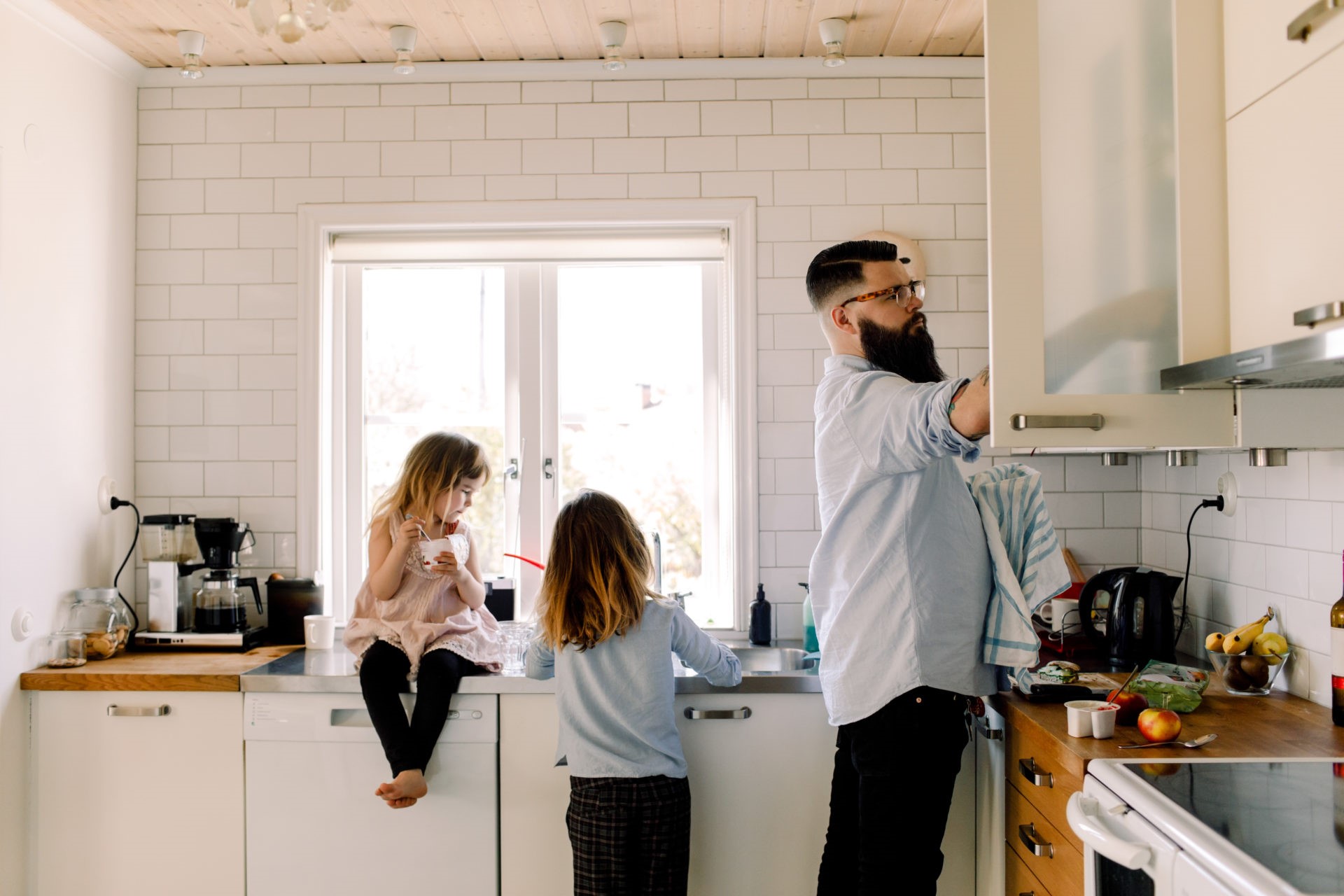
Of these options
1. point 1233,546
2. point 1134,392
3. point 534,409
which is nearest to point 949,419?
point 1134,392

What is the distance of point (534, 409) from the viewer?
2945mm

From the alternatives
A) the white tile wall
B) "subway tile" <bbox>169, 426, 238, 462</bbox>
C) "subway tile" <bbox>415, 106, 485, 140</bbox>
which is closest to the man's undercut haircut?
the white tile wall

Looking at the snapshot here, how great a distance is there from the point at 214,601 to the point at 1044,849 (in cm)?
219

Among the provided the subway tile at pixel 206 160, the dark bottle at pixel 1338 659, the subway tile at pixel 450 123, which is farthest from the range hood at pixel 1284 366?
the subway tile at pixel 206 160

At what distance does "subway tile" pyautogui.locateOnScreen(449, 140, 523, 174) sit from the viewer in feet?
9.25

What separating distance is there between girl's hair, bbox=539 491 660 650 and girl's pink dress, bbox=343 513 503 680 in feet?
1.22

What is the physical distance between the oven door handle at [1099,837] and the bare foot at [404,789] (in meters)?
1.41

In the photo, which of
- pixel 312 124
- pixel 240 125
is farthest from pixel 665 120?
pixel 240 125

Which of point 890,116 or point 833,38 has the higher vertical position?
point 833,38

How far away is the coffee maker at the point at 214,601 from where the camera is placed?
2625 mm

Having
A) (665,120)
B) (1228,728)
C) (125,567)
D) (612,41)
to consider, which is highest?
(612,41)

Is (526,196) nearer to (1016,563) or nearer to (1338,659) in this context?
(1016,563)

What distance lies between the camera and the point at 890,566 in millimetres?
1728

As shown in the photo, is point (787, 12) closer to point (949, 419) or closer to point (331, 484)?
point (949, 419)
